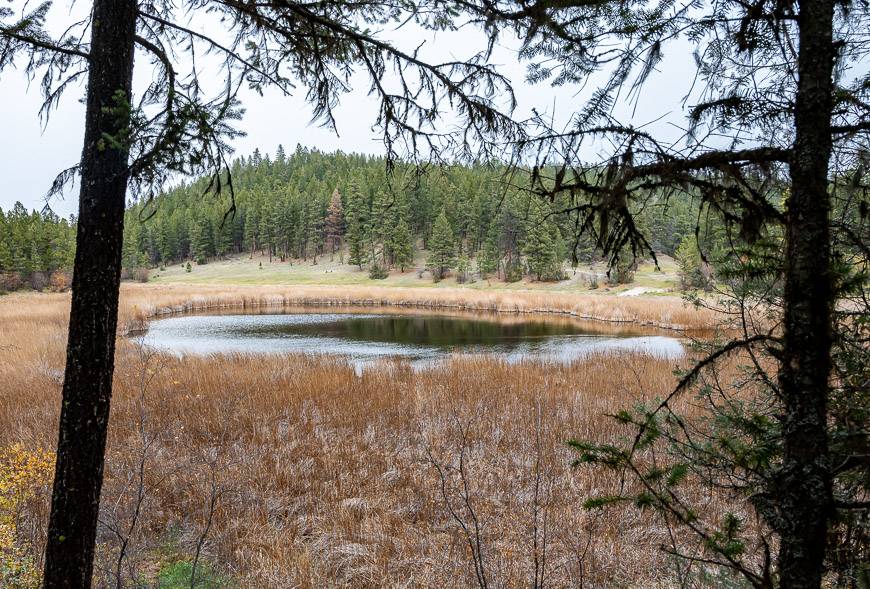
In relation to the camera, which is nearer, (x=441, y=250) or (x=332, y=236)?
(x=441, y=250)

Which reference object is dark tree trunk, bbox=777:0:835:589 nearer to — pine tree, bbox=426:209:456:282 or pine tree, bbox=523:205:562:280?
pine tree, bbox=523:205:562:280

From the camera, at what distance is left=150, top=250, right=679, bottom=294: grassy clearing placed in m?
43.8

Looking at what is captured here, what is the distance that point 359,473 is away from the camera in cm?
579

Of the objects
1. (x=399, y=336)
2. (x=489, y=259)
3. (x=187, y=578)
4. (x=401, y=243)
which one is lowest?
(x=399, y=336)

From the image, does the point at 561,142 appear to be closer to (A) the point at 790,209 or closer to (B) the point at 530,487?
(A) the point at 790,209

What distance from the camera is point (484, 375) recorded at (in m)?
10.8

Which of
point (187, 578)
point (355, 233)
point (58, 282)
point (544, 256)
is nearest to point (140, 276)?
point (58, 282)

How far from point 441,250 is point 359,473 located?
2064 inches

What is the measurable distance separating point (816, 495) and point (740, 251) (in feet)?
3.45

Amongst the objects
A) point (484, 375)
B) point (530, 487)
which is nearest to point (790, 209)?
point (530, 487)

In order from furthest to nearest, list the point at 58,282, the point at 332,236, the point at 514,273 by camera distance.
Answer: the point at 332,236 → the point at 514,273 → the point at 58,282

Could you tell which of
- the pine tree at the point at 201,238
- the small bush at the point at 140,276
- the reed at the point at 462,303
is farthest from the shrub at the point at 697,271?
the pine tree at the point at 201,238

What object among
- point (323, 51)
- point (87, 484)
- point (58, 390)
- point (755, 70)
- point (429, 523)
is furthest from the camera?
point (58, 390)

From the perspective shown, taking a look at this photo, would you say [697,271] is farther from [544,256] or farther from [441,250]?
[441,250]
